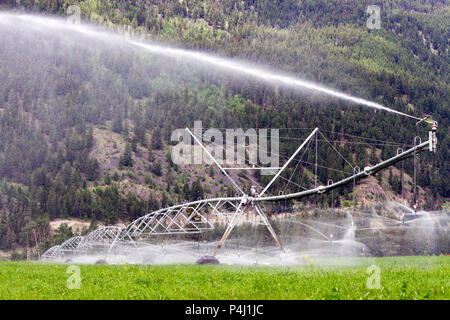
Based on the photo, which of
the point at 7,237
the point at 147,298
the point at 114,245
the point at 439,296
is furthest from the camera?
the point at 7,237

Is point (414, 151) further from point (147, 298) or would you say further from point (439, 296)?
point (147, 298)

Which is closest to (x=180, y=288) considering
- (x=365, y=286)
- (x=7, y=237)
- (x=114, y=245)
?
(x=365, y=286)

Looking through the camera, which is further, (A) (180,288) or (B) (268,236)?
(B) (268,236)

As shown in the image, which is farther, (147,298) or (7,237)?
(7,237)

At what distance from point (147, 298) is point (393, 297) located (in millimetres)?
6628

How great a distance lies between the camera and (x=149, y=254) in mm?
64000

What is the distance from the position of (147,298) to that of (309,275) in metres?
6.49

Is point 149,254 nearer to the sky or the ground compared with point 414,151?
nearer to the ground

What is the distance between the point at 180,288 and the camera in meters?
18.8
